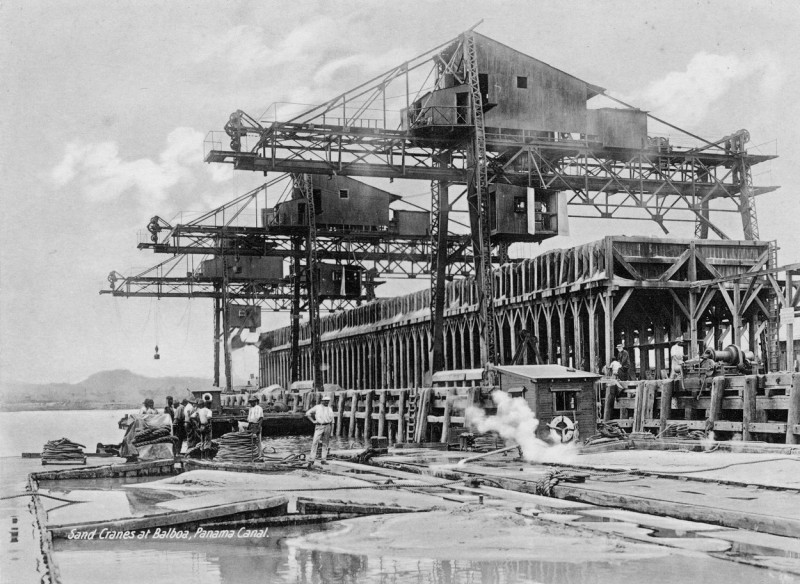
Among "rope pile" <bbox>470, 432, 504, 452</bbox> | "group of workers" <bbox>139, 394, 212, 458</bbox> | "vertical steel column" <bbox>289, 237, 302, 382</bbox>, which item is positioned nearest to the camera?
"rope pile" <bbox>470, 432, 504, 452</bbox>

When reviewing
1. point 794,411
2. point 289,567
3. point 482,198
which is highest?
point 482,198

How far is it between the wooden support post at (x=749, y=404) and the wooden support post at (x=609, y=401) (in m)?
5.36

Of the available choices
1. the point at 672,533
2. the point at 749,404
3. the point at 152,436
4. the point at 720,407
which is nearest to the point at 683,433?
the point at 720,407

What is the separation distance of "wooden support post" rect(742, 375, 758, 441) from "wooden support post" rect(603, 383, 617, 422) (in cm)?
536

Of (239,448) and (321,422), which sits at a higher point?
(321,422)

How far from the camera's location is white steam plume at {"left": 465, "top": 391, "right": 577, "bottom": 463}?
21672mm

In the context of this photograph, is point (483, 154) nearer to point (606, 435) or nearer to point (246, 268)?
point (606, 435)

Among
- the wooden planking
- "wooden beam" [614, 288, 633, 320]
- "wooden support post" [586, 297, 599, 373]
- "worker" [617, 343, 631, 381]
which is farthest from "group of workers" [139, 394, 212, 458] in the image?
"wooden beam" [614, 288, 633, 320]

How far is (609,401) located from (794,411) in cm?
729

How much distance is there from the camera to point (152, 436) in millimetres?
24188

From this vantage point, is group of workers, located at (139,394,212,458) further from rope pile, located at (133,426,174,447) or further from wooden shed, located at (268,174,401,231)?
wooden shed, located at (268,174,401,231)

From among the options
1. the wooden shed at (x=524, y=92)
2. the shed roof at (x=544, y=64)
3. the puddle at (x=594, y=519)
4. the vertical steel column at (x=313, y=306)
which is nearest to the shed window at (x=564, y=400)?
the puddle at (x=594, y=519)

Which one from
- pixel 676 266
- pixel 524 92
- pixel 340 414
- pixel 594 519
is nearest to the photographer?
pixel 594 519

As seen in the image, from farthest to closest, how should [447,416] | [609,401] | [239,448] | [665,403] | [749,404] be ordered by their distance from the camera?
1. [447,416]
2. [609,401]
3. [665,403]
4. [239,448]
5. [749,404]
